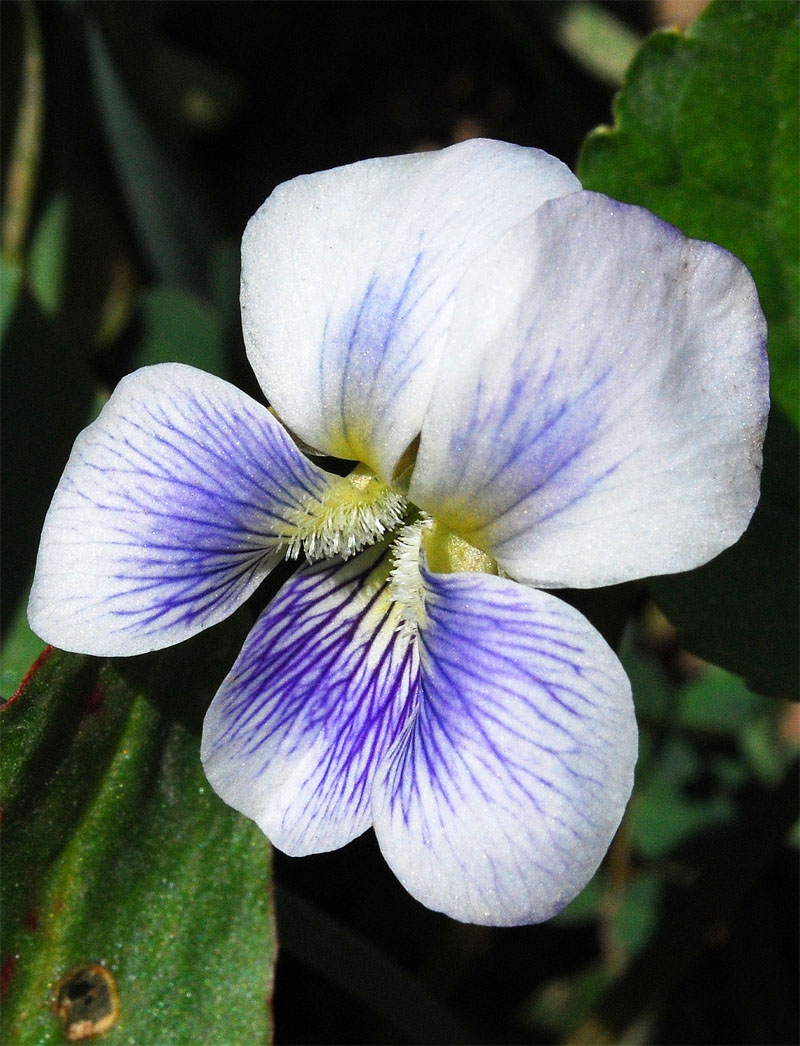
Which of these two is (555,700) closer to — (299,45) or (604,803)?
(604,803)

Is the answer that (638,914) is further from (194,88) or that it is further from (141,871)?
(194,88)

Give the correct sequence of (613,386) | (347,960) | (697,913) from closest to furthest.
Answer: (613,386) < (347,960) < (697,913)

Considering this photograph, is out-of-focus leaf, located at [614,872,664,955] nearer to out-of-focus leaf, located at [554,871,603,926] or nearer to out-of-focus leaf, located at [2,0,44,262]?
out-of-focus leaf, located at [554,871,603,926]

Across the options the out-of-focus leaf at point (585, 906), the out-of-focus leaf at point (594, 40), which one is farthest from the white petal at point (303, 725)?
the out-of-focus leaf at point (594, 40)

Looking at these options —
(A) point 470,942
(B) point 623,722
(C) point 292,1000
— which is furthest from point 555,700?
(C) point 292,1000

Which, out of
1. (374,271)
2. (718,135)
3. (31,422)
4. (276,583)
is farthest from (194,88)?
(374,271)
